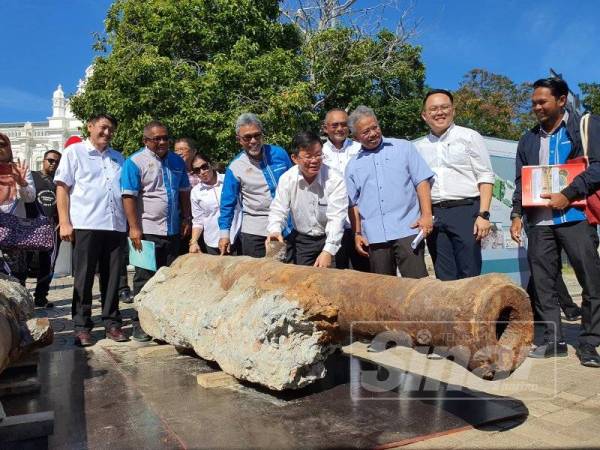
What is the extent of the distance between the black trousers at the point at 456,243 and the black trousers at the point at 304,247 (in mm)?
967

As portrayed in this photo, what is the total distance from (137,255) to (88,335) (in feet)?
2.83

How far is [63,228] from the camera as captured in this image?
5.17 metres

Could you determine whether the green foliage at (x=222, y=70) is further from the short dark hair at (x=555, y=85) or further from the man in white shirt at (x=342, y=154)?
the short dark hair at (x=555, y=85)

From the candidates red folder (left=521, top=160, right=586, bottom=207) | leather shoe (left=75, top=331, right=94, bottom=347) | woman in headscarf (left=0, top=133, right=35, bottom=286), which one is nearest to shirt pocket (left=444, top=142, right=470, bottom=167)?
red folder (left=521, top=160, right=586, bottom=207)

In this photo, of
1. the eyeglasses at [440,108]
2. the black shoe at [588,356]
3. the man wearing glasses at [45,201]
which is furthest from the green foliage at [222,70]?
the black shoe at [588,356]

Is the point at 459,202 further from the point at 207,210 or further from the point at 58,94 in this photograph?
the point at 58,94

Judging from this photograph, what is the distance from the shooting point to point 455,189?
458 centimetres

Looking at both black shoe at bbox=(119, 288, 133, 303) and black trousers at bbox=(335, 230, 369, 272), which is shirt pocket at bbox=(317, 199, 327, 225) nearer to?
black trousers at bbox=(335, 230, 369, 272)

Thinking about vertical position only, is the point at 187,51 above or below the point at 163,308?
above

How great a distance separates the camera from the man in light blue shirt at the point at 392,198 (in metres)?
4.40

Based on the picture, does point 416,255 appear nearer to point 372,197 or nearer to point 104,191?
point 372,197

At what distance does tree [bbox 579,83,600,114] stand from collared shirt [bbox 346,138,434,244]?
84.8 feet

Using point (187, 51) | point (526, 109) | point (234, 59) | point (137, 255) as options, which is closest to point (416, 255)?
point (137, 255)

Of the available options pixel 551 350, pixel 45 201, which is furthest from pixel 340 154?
pixel 45 201
